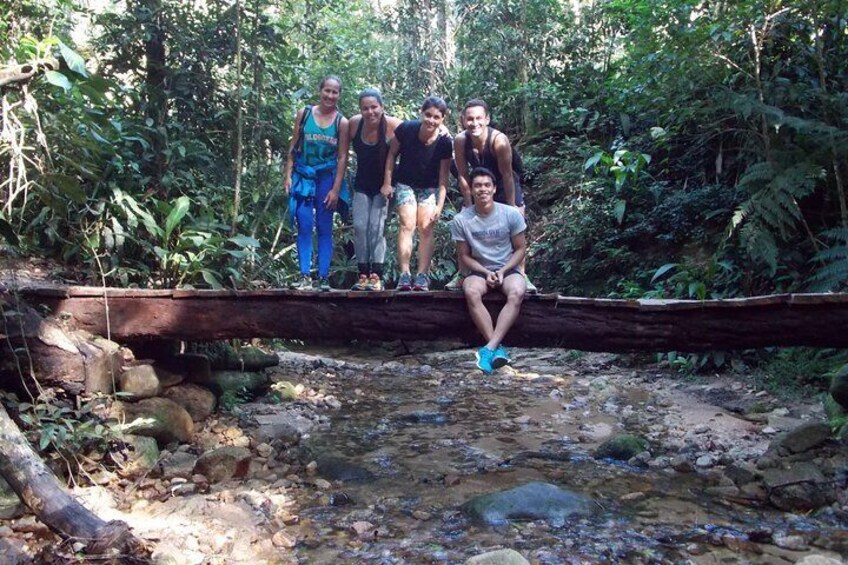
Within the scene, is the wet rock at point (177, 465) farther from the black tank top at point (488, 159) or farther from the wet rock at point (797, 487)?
the wet rock at point (797, 487)

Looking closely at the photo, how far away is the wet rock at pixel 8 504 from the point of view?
14.0 ft

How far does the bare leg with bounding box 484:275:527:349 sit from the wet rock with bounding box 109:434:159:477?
271 cm

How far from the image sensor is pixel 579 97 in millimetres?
13977

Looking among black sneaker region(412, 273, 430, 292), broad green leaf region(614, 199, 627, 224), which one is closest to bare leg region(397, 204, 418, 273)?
black sneaker region(412, 273, 430, 292)

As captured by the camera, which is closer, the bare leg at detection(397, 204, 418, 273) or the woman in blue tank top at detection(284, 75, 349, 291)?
the bare leg at detection(397, 204, 418, 273)

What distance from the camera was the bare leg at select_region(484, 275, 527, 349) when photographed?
509 centimetres

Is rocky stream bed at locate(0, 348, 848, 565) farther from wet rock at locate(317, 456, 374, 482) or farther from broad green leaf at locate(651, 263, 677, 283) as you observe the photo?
broad green leaf at locate(651, 263, 677, 283)

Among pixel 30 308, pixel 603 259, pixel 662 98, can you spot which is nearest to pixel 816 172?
pixel 662 98

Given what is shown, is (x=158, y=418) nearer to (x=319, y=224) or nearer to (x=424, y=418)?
(x=319, y=224)

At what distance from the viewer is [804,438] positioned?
5.30 meters

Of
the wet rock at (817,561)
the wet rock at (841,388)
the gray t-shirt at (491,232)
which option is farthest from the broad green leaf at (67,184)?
the wet rock at (841,388)

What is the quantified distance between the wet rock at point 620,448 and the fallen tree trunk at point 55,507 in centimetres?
368

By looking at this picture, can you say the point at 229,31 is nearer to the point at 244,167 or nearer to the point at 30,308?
the point at 244,167

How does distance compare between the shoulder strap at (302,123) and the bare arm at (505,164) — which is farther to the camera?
the shoulder strap at (302,123)
